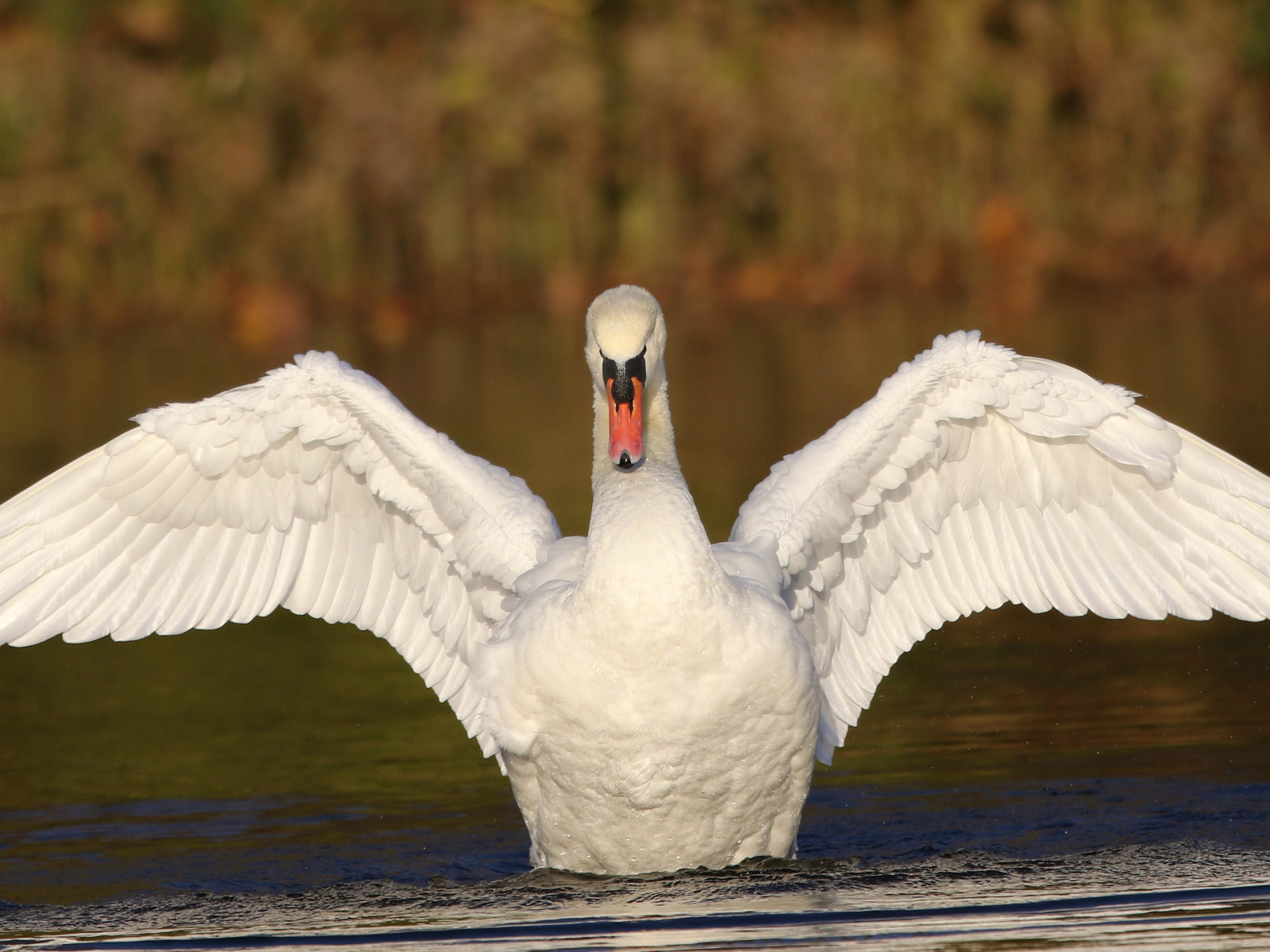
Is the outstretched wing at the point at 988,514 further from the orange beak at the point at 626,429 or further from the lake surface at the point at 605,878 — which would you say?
the orange beak at the point at 626,429

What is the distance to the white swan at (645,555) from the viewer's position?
6410 millimetres

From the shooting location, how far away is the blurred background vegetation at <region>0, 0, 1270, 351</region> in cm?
2091

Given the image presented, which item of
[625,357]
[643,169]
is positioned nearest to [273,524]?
[625,357]

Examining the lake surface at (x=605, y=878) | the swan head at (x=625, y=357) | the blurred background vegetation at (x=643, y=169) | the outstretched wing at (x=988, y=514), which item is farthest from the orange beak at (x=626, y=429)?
the blurred background vegetation at (x=643, y=169)

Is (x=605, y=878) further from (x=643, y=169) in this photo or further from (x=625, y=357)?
(x=643, y=169)

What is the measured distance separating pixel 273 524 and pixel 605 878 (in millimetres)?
1713

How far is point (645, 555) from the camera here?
6.39 m

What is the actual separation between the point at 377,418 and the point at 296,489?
0.58 metres

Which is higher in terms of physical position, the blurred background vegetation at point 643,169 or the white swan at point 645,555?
the blurred background vegetation at point 643,169

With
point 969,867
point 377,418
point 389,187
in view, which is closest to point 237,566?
point 377,418

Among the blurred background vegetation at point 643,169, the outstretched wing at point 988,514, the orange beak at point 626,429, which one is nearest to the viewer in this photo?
the orange beak at point 626,429

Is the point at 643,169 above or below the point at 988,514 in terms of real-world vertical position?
above

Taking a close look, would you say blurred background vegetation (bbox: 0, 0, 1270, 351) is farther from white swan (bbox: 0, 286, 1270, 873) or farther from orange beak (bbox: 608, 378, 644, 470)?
orange beak (bbox: 608, 378, 644, 470)

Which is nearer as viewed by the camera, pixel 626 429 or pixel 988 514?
pixel 626 429
